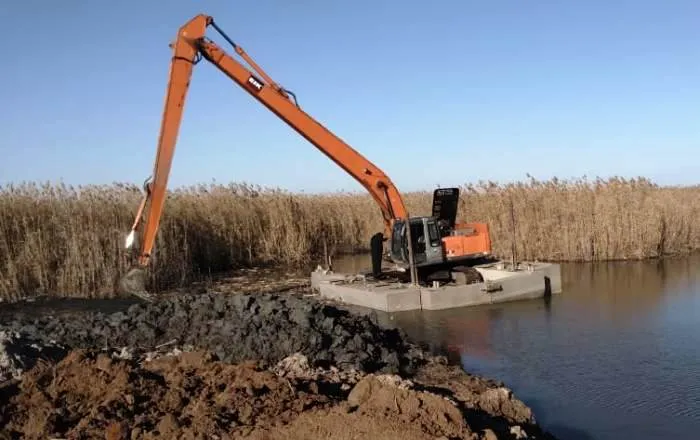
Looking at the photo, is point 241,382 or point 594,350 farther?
point 594,350

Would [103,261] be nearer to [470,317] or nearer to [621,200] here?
[470,317]

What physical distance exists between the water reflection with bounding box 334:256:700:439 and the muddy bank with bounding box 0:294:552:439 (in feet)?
2.99

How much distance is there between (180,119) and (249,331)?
4606mm

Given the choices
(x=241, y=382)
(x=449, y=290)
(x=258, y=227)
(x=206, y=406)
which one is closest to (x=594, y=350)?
(x=449, y=290)

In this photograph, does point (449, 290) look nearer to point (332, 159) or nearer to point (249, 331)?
point (332, 159)

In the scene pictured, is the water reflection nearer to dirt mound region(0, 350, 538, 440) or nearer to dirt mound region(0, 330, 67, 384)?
dirt mound region(0, 350, 538, 440)

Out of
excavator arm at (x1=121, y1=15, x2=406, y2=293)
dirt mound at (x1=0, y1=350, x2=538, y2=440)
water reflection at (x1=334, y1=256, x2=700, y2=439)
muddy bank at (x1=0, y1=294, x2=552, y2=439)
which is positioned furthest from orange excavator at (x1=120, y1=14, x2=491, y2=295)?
dirt mound at (x1=0, y1=350, x2=538, y2=440)

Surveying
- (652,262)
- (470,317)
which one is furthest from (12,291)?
(652,262)

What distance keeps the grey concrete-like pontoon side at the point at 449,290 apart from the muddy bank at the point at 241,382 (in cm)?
309

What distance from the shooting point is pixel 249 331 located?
816 cm

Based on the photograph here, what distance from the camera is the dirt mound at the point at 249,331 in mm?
7848

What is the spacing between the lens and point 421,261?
44.2 feet

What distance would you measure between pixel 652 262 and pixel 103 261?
47.3 ft

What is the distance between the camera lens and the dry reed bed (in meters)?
14.2
